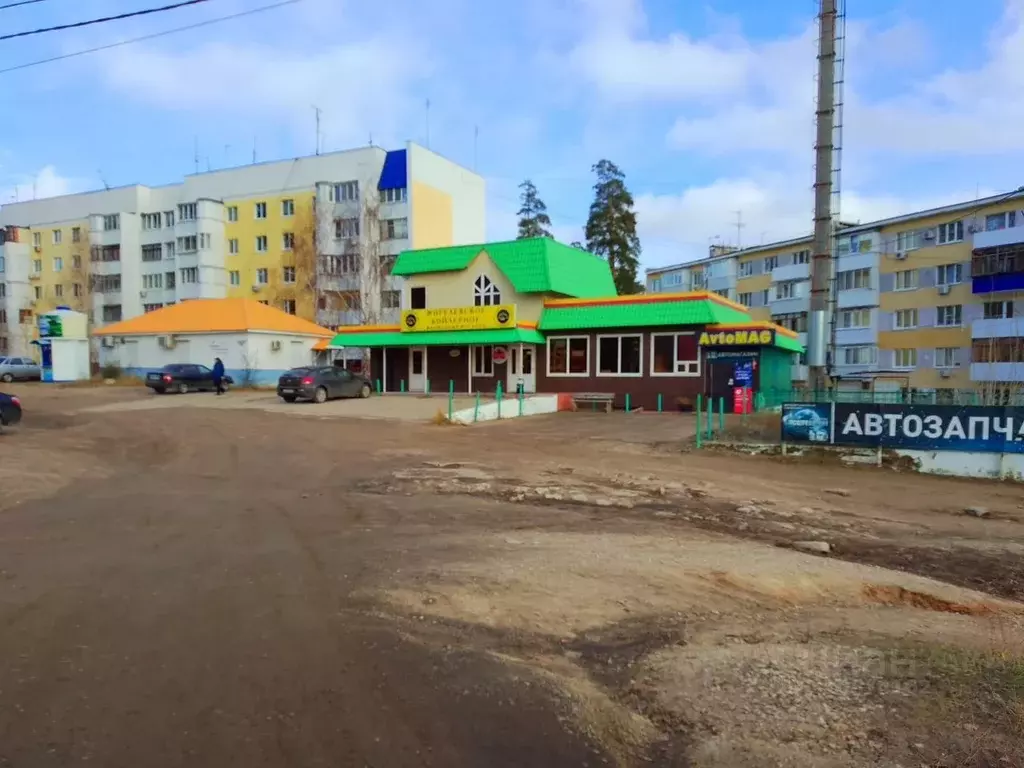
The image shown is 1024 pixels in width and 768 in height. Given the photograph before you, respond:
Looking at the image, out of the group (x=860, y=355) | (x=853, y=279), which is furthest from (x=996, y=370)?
(x=853, y=279)

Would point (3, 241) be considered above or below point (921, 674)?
above

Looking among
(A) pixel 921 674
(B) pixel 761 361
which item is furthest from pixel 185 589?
(B) pixel 761 361

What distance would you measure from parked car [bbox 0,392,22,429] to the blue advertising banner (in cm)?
1885

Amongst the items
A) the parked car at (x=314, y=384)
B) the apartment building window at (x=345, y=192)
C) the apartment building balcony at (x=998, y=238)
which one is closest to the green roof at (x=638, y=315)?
the parked car at (x=314, y=384)

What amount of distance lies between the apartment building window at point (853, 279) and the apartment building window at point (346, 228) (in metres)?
37.9

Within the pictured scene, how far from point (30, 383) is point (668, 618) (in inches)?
1953

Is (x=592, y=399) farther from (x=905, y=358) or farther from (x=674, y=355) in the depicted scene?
(x=905, y=358)

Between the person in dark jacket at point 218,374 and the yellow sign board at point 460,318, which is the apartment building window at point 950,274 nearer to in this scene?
the yellow sign board at point 460,318

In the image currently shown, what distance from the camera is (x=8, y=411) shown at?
17.5 meters

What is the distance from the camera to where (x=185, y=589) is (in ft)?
18.7

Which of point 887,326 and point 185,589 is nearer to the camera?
point 185,589

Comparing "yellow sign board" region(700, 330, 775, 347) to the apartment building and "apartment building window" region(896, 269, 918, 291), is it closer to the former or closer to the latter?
"apartment building window" region(896, 269, 918, 291)

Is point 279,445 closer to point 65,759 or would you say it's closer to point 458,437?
point 458,437

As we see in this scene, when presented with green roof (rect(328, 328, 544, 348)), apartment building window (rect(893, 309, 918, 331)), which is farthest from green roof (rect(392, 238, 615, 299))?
apartment building window (rect(893, 309, 918, 331))
